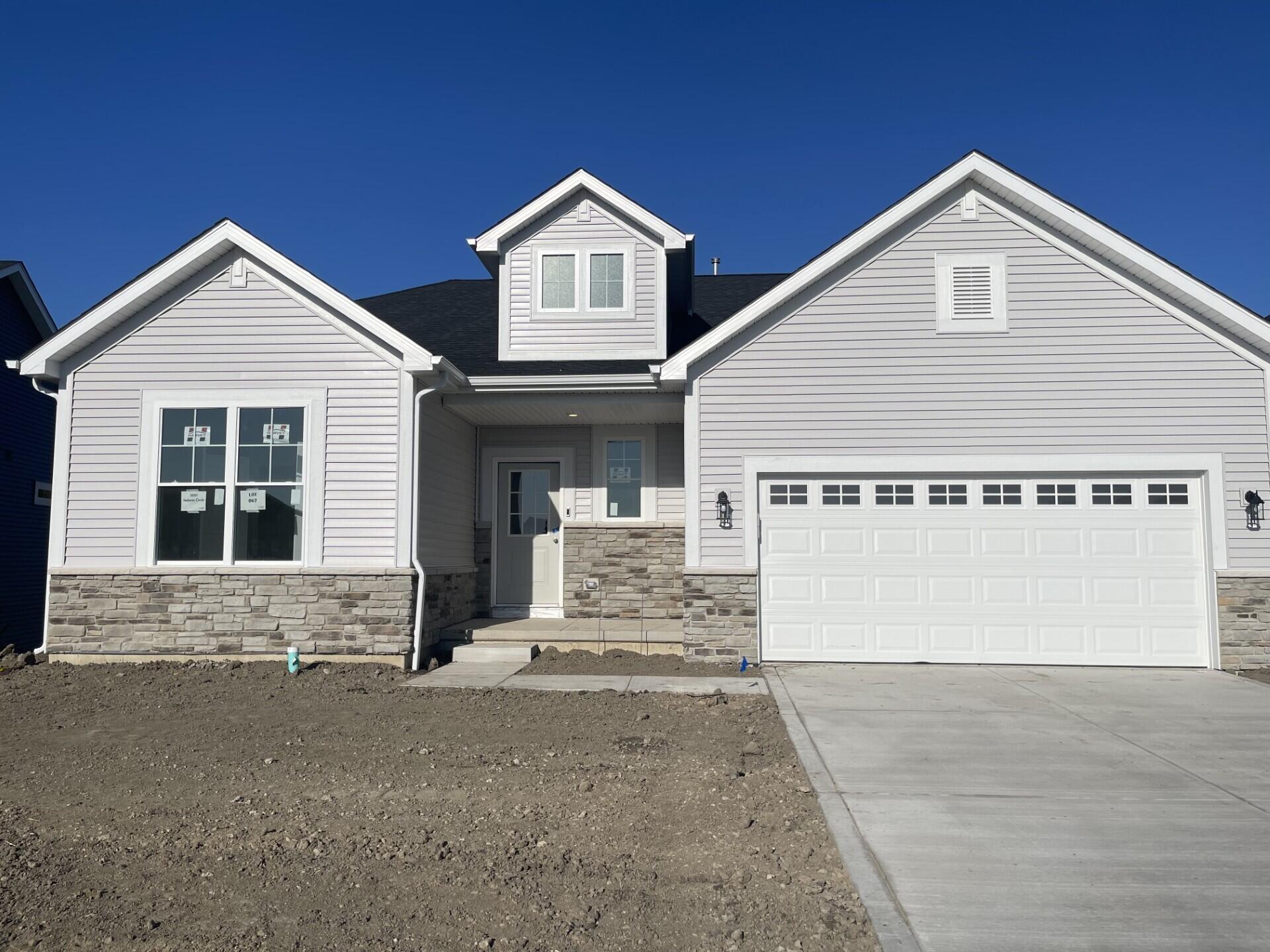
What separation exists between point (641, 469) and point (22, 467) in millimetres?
10215

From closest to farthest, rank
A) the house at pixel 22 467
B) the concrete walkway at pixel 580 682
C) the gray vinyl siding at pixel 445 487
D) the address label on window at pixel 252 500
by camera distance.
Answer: the concrete walkway at pixel 580 682
the address label on window at pixel 252 500
the gray vinyl siding at pixel 445 487
the house at pixel 22 467

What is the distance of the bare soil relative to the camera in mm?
9570

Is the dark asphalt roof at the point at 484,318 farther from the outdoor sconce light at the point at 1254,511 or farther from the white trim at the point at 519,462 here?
the outdoor sconce light at the point at 1254,511

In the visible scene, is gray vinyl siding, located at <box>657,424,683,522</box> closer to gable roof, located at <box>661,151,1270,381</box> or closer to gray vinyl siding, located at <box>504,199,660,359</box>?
gray vinyl siding, located at <box>504,199,660,359</box>

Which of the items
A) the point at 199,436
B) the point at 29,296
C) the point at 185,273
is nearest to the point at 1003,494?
the point at 199,436

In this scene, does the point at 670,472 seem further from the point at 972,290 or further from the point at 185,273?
the point at 185,273

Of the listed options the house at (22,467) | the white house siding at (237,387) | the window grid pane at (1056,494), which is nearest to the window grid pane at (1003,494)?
the window grid pane at (1056,494)

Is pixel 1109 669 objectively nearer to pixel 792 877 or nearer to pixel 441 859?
pixel 792 877

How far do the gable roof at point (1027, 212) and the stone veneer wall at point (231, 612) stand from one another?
419cm

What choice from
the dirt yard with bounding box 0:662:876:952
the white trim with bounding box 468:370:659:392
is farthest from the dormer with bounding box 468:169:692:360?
the dirt yard with bounding box 0:662:876:952

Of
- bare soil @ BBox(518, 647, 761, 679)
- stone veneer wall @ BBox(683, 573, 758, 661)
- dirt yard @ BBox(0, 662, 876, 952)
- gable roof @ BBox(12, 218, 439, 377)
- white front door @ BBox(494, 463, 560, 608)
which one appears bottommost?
dirt yard @ BBox(0, 662, 876, 952)

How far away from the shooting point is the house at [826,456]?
32.3 feet

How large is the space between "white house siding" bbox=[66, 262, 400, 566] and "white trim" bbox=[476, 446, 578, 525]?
104 inches

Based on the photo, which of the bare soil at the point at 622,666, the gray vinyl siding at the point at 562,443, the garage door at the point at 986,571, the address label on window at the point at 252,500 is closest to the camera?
the bare soil at the point at 622,666
